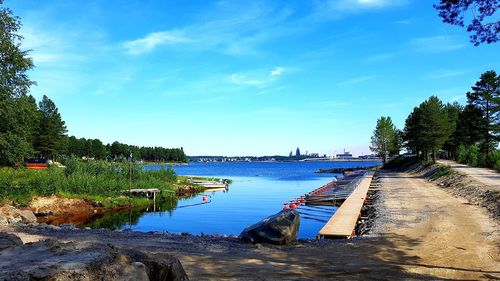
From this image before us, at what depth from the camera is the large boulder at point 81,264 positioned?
5895 mm

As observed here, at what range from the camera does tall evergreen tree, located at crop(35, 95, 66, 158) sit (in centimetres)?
10188

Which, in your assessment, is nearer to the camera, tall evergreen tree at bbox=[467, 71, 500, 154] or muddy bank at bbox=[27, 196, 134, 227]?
muddy bank at bbox=[27, 196, 134, 227]

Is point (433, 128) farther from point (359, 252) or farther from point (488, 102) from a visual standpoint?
point (359, 252)

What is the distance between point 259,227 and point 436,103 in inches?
2629

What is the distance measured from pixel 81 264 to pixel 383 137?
12282 centimetres

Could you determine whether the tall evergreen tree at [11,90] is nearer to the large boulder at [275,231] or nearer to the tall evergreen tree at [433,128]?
the large boulder at [275,231]

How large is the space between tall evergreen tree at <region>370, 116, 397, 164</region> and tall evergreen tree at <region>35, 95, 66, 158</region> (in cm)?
8991

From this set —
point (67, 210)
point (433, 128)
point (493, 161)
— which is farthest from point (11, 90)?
point (433, 128)

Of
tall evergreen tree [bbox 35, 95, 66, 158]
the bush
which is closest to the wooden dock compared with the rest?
the bush

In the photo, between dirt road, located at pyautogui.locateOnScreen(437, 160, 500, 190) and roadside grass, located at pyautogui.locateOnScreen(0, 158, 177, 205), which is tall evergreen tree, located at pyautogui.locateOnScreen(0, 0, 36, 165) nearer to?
roadside grass, located at pyautogui.locateOnScreen(0, 158, 177, 205)

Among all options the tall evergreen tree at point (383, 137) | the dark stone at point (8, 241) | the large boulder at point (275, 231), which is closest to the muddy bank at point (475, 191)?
the large boulder at point (275, 231)

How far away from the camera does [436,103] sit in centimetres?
7500

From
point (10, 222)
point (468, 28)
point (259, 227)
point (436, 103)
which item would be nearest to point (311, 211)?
point (259, 227)

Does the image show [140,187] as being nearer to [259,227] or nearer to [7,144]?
[7,144]
